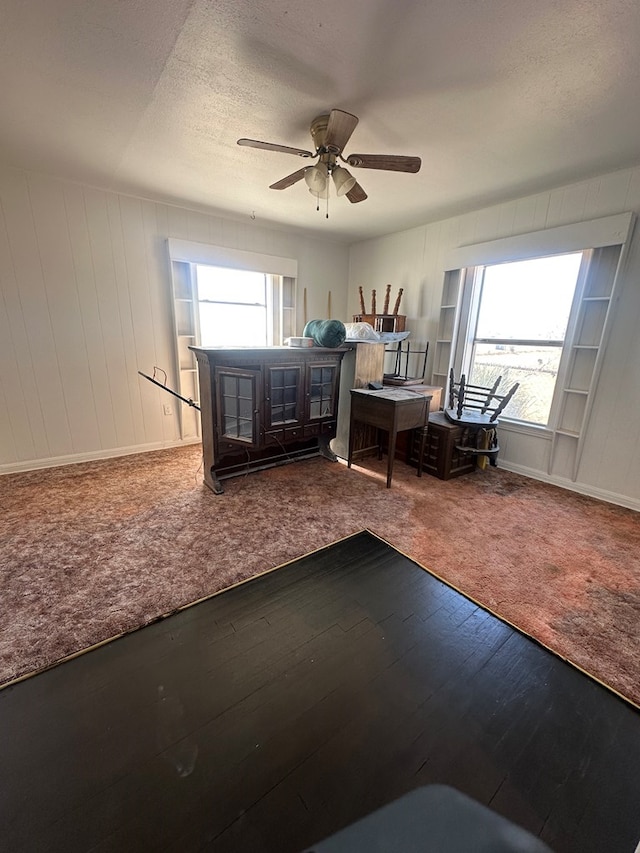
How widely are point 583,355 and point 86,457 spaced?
484 centimetres

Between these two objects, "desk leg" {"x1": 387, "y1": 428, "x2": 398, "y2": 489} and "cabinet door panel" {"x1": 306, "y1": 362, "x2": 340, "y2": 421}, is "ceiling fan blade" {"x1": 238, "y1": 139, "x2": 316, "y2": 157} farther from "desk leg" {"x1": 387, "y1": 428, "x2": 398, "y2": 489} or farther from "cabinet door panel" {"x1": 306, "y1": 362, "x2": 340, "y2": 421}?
"desk leg" {"x1": 387, "y1": 428, "x2": 398, "y2": 489}

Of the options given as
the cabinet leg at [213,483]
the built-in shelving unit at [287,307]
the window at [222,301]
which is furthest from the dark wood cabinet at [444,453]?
the window at [222,301]

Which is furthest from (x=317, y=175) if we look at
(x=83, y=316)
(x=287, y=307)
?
(x=83, y=316)

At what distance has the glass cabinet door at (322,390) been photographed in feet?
10.8

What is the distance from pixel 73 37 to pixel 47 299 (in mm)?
2189

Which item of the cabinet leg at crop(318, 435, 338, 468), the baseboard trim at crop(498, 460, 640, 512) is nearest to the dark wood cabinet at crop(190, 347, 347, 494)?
the cabinet leg at crop(318, 435, 338, 468)

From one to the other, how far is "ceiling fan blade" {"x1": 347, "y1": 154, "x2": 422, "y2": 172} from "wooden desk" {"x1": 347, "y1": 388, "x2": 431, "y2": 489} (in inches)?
65.0

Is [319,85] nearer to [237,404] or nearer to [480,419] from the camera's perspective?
[237,404]

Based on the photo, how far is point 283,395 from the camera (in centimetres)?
312

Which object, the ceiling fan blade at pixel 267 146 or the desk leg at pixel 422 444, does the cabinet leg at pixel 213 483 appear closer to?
the desk leg at pixel 422 444

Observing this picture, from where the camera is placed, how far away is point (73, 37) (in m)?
1.50

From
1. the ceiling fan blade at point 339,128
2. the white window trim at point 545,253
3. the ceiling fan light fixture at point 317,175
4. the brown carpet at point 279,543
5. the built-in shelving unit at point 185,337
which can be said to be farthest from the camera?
the built-in shelving unit at point 185,337

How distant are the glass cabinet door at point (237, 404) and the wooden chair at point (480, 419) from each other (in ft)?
6.20

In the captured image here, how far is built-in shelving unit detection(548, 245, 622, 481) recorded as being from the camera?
2803 mm
